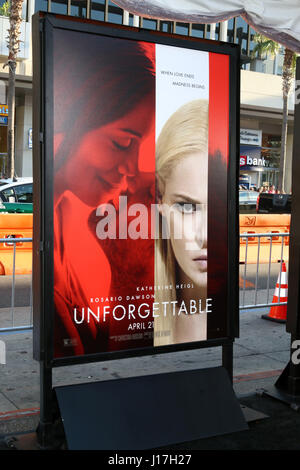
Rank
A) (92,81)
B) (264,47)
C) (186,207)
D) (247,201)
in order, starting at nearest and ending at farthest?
(92,81) < (186,207) < (247,201) < (264,47)

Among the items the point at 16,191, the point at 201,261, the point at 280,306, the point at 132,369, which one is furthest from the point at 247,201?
the point at 201,261

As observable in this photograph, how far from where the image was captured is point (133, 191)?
3859mm

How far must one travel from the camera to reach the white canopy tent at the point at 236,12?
4102 millimetres

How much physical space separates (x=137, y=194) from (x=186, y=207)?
1.31 feet

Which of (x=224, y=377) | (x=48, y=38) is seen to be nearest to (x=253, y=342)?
(x=224, y=377)

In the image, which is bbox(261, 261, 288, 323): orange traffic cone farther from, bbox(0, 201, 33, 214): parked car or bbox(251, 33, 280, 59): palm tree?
bbox(251, 33, 280, 59): palm tree

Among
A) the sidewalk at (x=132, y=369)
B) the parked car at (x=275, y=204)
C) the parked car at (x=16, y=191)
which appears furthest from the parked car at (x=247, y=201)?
the sidewalk at (x=132, y=369)

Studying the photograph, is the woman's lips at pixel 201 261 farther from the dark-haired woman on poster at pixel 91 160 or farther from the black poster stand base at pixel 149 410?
the black poster stand base at pixel 149 410

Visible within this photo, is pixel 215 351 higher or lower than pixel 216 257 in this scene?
lower

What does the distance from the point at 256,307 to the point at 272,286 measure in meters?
2.99

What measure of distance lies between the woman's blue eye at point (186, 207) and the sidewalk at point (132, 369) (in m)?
1.56

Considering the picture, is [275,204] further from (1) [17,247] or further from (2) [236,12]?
(2) [236,12]
